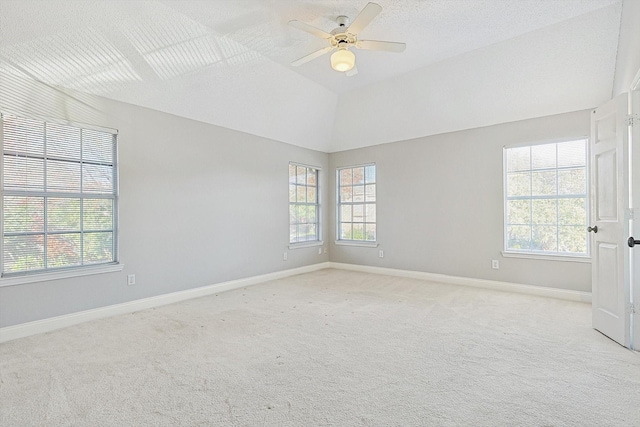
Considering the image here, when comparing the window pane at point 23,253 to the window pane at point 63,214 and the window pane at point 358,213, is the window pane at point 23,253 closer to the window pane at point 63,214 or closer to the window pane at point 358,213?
the window pane at point 63,214

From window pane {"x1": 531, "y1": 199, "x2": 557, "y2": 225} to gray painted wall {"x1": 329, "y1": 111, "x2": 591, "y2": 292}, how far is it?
16.9 inches

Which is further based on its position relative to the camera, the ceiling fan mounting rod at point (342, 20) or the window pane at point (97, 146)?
the window pane at point (97, 146)

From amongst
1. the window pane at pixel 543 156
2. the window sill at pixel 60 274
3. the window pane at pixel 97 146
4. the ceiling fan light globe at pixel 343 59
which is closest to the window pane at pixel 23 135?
the window pane at pixel 97 146

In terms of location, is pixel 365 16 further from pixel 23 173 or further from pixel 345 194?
pixel 345 194

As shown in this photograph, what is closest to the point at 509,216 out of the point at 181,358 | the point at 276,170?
the point at 276,170

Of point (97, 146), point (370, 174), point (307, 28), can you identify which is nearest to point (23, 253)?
point (97, 146)

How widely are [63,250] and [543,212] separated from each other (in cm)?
584

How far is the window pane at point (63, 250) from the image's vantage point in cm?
331

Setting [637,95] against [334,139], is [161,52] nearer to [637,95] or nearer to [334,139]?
[334,139]

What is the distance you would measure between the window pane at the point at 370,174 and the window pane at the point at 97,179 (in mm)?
4172

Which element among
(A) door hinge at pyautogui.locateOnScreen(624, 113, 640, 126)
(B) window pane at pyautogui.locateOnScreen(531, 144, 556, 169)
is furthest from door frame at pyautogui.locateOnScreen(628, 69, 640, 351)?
(B) window pane at pyautogui.locateOnScreen(531, 144, 556, 169)

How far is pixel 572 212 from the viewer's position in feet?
14.1

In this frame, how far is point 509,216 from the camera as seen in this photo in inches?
188

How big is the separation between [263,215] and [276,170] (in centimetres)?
83
